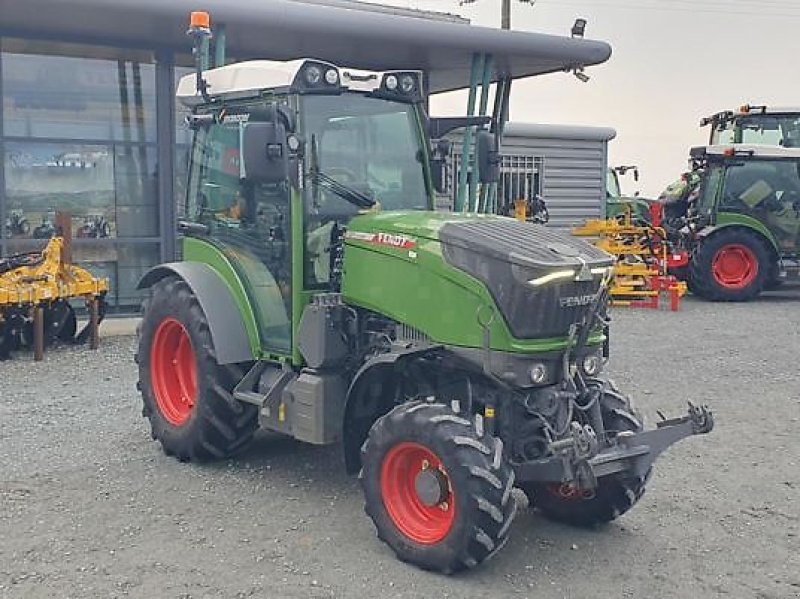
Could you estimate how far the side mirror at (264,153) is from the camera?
4.96 m

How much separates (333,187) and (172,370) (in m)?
1.82

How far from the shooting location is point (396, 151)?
A: 5.55m

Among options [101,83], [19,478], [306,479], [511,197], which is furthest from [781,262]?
[19,478]

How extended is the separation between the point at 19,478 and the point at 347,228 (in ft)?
7.87

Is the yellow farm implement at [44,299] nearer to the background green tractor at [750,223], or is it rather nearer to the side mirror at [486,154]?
the side mirror at [486,154]

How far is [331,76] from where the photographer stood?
5.19 m

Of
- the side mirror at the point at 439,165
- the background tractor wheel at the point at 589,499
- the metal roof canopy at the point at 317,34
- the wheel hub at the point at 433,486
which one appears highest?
the metal roof canopy at the point at 317,34

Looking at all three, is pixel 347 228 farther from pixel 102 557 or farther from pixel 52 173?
pixel 52 173

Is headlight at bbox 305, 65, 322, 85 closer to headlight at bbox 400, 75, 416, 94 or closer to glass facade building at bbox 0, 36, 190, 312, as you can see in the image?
headlight at bbox 400, 75, 416, 94

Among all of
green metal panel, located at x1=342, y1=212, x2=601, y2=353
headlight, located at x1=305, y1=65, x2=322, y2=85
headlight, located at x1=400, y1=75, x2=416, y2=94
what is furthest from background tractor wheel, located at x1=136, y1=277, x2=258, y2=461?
headlight, located at x1=400, y1=75, x2=416, y2=94

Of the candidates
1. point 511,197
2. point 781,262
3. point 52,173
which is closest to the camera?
point 52,173

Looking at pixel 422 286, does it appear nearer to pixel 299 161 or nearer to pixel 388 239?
pixel 388 239

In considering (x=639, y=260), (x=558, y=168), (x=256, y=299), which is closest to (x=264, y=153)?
(x=256, y=299)

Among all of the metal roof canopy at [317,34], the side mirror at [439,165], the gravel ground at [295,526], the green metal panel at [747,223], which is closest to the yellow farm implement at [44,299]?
the gravel ground at [295,526]
